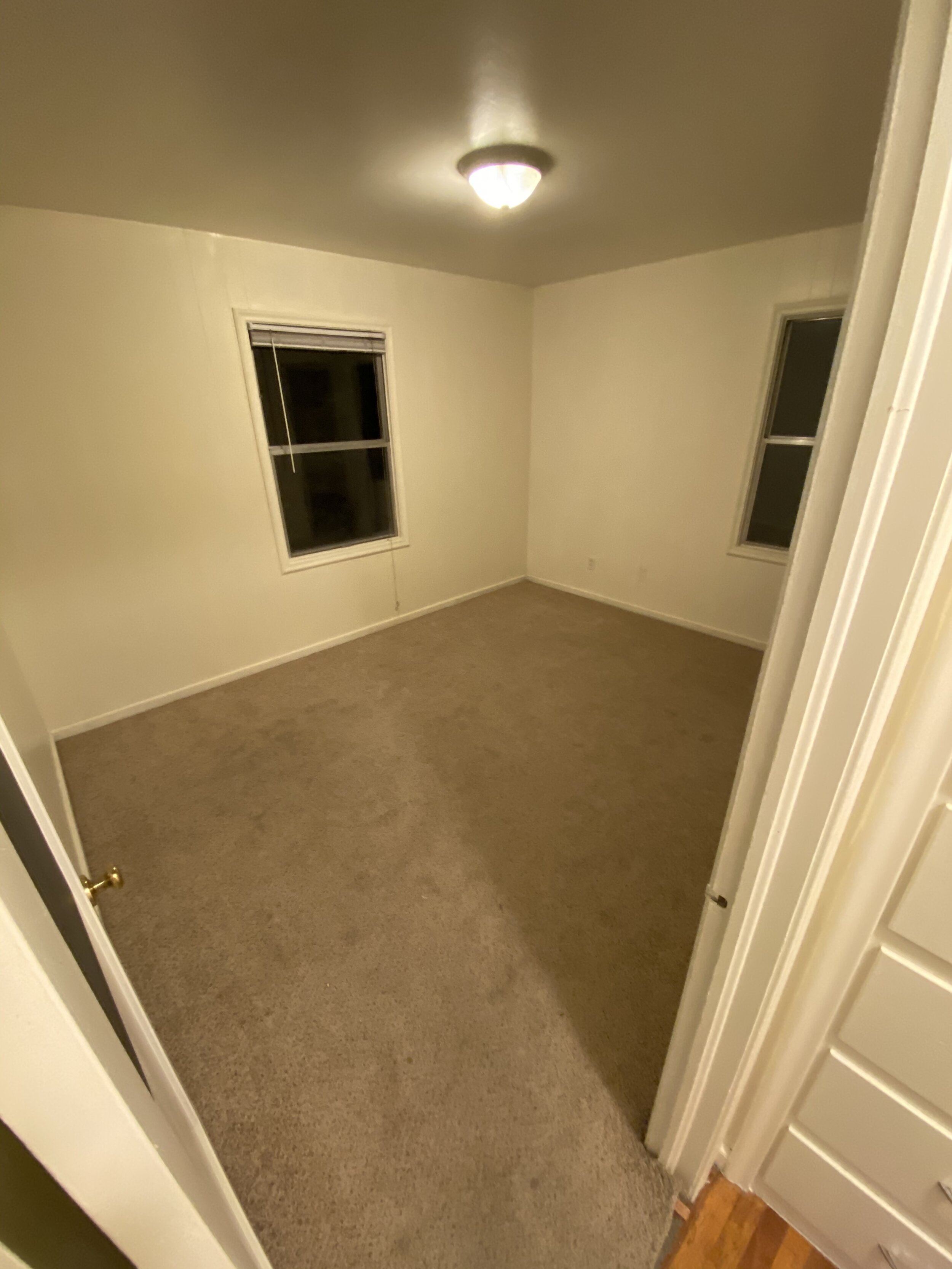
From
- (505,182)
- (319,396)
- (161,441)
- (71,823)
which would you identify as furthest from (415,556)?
(71,823)

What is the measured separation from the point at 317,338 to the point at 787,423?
287cm

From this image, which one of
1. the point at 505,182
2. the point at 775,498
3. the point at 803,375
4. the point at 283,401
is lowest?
the point at 775,498

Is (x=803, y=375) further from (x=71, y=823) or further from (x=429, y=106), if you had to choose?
(x=71, y=823)

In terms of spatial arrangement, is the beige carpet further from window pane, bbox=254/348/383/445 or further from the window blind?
the window blind

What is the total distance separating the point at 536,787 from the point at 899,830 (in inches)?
63.9

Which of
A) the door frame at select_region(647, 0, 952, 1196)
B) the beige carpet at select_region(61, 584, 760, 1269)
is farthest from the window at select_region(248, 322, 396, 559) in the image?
the door frame at select_region(647, 0, 952, 1196)

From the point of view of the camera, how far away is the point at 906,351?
1.50ft

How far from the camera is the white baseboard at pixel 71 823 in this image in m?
1.68

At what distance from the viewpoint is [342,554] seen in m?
3.34

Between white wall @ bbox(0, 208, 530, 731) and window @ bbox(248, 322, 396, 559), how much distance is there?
12cm

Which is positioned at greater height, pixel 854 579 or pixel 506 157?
pixel 506 157

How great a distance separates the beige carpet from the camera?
1098 mm

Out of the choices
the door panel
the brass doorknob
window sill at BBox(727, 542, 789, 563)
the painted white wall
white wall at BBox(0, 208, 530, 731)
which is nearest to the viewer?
the door panel

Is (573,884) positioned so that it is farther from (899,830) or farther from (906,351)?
(906,351)
